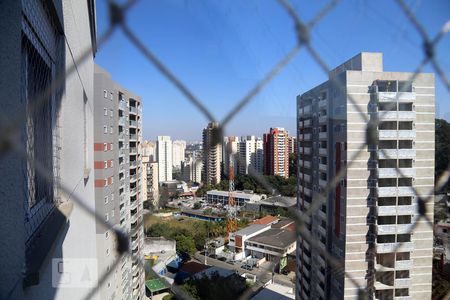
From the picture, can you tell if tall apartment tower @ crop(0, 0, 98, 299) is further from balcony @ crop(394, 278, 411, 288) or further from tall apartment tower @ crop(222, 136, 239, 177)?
balcony @ crop(394, 278, 411, 288)

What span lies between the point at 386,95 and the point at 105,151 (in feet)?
3.39

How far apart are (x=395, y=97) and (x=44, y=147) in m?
1.06

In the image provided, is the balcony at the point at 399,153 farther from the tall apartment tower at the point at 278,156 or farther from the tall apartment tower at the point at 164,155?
the tall apartment tower at the point at 164,155

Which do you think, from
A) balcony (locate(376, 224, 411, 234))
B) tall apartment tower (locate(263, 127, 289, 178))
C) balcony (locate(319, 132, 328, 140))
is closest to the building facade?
tall apartment tower (locate(263, 127, 289, 178))

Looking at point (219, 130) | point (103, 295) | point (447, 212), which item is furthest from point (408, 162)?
point (103, 295)

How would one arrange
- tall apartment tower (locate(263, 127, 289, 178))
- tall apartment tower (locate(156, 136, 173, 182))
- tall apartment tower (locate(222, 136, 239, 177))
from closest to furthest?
tall apartment tower (locate(222, 136, 239, 177)) → tall apartment tower (locate(156, 136, 173, 182)) → tall apartment tower (locate(263, 127, 289, 178))

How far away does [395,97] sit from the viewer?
3.61 feet

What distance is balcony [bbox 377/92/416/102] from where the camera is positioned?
3.47 ft

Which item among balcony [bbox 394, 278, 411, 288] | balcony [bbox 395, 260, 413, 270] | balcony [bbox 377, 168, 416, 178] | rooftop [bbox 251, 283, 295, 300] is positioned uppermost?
balcony [bbox 377, 168, 416, 178]

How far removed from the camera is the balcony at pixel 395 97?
1.06 m

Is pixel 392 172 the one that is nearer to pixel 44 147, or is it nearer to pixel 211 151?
pixel 211 151

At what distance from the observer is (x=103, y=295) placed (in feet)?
3.22

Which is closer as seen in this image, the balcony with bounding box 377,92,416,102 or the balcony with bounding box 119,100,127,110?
the balcony with bounding box 119,100,127,110

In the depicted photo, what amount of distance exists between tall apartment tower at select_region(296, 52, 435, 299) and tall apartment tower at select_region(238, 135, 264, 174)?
0.57ft
